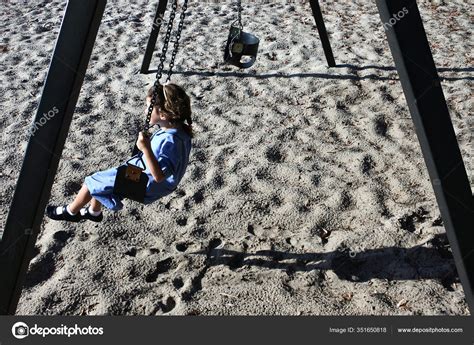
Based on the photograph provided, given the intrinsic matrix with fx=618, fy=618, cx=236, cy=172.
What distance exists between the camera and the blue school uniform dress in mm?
2857

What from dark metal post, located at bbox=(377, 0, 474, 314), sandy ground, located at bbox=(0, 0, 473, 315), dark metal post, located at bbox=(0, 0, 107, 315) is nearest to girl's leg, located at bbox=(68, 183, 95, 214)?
sandy ground, located at bbox=(0, 0, 473, 315)

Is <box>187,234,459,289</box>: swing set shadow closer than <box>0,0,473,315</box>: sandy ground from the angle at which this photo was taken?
No

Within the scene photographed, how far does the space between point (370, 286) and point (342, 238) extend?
1.28ft

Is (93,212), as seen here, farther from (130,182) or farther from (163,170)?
(130,182)

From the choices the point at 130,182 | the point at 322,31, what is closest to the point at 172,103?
the point at 130,182

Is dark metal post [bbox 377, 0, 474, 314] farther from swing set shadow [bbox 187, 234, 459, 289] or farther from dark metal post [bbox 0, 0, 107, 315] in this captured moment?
dark metal post [bbox 0, 0, 107, 315]

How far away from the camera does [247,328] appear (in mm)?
2400

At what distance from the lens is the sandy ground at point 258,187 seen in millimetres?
2904

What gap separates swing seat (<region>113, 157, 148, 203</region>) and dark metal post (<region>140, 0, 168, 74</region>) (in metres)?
2.09

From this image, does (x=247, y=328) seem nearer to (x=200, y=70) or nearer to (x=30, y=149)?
(x=30, y=149)

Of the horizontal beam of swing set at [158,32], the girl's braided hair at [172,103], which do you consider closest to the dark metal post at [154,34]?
the horizontal beam of swing set at [158,32]

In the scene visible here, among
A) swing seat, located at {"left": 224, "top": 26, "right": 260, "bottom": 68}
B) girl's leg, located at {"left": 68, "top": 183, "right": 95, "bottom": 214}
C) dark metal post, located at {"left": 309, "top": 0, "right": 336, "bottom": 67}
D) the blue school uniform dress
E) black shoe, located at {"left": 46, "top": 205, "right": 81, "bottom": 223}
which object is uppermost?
the blue school uniform dress

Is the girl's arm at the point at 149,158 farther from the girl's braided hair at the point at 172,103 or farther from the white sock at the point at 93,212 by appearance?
the white sock at the point at 93,212

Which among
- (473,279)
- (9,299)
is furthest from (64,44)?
(473,279)
